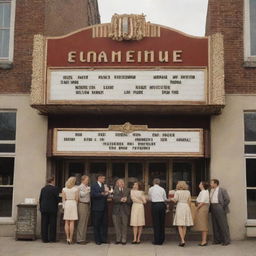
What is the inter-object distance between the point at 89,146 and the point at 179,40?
4.09 meters

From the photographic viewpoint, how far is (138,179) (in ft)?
49.9

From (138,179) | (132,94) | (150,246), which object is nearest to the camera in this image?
(150,246)

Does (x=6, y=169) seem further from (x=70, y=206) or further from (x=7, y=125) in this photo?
(x=70, y=206)

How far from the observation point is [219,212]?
12672 mm

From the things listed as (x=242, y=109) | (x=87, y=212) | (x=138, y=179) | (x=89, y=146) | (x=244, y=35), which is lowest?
(x=87, y=212)

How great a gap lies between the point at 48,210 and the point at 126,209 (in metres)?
2.13

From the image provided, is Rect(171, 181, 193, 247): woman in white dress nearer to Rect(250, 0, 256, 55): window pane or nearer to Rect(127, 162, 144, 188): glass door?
Rect(127, 162, 144, 188): glass door

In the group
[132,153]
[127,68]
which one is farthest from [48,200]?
[127,68]

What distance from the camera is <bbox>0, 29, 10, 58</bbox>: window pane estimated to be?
14.7 m

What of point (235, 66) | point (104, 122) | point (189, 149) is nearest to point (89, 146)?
point (104, 122)

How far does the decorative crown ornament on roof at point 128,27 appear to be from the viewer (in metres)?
13.5

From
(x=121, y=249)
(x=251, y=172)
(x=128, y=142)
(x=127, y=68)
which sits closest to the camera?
(x=121, y=249)

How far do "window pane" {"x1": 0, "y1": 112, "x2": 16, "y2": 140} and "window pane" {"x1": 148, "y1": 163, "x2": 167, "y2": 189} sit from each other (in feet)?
14.9

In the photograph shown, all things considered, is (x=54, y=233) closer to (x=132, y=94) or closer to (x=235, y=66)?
(x=132, y=94)
